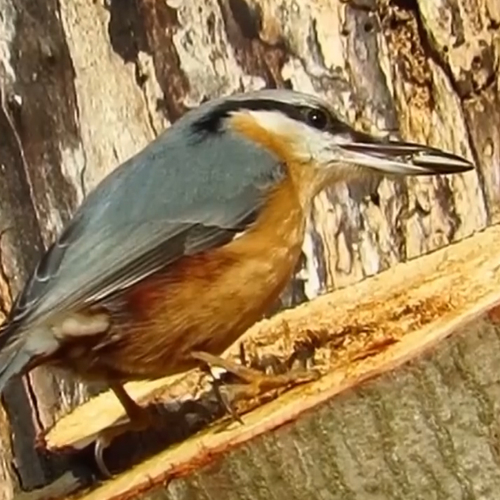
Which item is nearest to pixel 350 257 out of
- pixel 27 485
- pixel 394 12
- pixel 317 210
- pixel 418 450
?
pixel 317 210

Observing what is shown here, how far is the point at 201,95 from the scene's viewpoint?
9.57 ft

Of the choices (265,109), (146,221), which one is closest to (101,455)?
(146,221)

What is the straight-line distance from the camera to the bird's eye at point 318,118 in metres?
2.66

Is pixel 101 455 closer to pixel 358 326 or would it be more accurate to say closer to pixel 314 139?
pixel 358 326

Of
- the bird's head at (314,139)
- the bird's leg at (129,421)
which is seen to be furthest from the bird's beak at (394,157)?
the bird's leg at (129,421)

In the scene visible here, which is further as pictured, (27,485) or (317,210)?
(317,210)

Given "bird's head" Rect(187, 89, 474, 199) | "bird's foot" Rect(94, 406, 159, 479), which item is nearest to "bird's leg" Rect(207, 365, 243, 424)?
"bird's foot" Rect(94, 406, 159, 479)

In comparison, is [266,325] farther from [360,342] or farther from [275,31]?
[275,31]

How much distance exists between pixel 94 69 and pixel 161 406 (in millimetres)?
742

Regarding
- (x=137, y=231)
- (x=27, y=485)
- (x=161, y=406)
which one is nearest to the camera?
(x=137, y=231)

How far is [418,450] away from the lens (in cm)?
183

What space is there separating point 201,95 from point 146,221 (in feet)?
1.98

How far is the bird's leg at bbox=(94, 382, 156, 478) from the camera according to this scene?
7.72 ft

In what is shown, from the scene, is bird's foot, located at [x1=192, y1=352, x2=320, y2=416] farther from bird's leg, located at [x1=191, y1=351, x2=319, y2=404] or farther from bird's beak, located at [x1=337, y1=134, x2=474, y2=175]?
bird's beak, located at [x1=337, y1=134, x2=474, y2=175]
